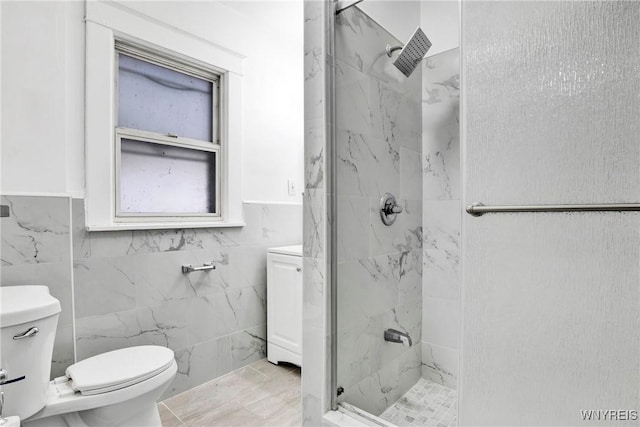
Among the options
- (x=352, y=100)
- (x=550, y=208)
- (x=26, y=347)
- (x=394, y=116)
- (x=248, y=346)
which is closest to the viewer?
(x=550, y=208)

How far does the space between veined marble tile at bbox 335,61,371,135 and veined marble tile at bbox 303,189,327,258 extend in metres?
0.29

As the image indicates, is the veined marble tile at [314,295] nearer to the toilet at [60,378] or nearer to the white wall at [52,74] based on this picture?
the toilet at [60,378]

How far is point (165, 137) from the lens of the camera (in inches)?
78.0

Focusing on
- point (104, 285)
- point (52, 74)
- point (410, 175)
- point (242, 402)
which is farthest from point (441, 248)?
point (52, 74)

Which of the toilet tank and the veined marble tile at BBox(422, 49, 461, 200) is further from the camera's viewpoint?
the veined marble tile at BBox(422, 49, 461, 200)

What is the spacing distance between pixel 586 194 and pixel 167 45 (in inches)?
81.5

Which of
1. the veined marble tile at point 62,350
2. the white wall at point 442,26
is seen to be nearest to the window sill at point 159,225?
the veined marble tile at point 62,350

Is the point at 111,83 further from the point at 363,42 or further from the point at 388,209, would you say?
the point at 388,209

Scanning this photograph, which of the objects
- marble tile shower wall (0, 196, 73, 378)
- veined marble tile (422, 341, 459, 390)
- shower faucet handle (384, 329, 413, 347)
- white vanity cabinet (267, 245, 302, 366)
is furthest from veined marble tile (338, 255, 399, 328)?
marble tile shower wall (0, 196, 73, 378)

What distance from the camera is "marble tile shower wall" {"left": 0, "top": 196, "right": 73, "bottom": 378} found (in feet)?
4.66

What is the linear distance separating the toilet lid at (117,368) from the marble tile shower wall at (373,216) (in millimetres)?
831

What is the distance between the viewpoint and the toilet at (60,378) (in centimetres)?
116

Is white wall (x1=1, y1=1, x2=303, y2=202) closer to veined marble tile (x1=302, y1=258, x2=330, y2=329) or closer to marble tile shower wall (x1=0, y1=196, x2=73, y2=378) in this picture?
marble tile shower wall (x1=0, y1=196, x2=73, y2=378)

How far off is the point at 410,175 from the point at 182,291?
1451 mm
